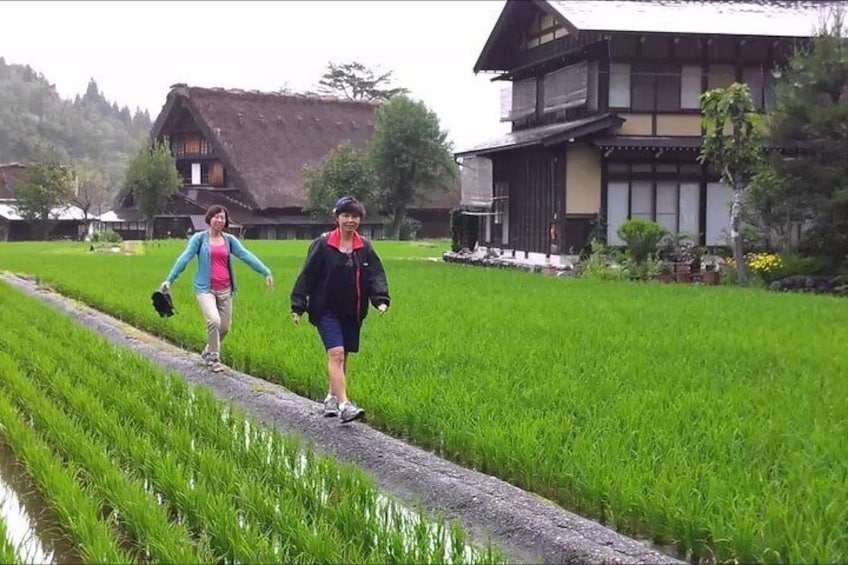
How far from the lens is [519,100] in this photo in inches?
912

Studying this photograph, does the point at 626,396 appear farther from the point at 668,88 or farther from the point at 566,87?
the point at 566,87

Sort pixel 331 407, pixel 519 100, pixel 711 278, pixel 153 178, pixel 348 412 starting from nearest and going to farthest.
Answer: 1. pixel 348 412
2. pixel 331 407
3. pixel 711 278
4. pixel 519 100
5. pixel 153 178

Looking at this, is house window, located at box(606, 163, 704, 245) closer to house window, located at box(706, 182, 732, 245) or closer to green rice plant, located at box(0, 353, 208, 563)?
house window, located at box(706, 182, 732, 245)

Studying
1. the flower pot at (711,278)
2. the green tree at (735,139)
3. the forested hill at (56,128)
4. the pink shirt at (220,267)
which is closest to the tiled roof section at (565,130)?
the green tree at (735,139)

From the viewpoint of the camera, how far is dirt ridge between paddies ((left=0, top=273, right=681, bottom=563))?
3619 mm

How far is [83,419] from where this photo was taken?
544 cm

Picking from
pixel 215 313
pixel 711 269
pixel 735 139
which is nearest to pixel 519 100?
pixel 711 269

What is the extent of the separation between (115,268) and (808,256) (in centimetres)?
1317

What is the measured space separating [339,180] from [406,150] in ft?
9.71

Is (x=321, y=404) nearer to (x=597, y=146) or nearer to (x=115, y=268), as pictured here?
(x=597, y=146)

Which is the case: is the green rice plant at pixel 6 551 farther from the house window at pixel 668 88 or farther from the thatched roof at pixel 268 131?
the thatched roof at pixel 268 131

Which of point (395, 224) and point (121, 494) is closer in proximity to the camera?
point (121, 494)

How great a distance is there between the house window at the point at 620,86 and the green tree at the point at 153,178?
28.1 meters

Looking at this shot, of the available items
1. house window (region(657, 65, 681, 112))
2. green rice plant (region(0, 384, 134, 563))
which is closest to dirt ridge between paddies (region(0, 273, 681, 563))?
green rice plant (region(0, 384, 134, 563))
